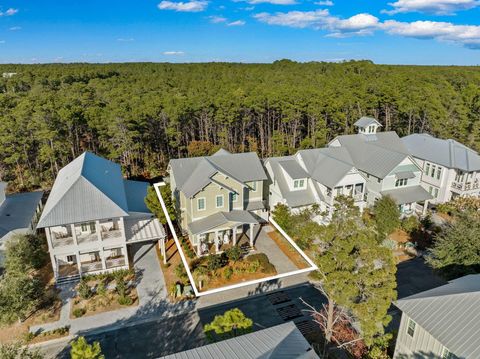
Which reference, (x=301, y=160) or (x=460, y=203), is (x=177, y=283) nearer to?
(x=301, y=160)

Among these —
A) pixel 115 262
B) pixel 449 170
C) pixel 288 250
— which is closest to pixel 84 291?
Result: pixel 115 262

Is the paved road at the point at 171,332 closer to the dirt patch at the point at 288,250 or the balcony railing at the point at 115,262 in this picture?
A: the dirt patch at the point at 288,250

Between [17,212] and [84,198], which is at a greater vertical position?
[84,198]

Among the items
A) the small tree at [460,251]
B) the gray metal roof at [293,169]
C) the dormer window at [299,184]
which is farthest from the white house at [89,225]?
the small tree at [460,251]

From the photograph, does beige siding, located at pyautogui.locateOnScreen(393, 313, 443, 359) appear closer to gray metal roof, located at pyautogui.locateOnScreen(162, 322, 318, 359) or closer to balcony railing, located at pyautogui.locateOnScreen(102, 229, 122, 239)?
gray metal roof, located at pyautogui.locateOnScreen(162, 322, 318, 359)

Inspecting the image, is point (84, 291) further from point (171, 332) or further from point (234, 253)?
point (234, 253)
